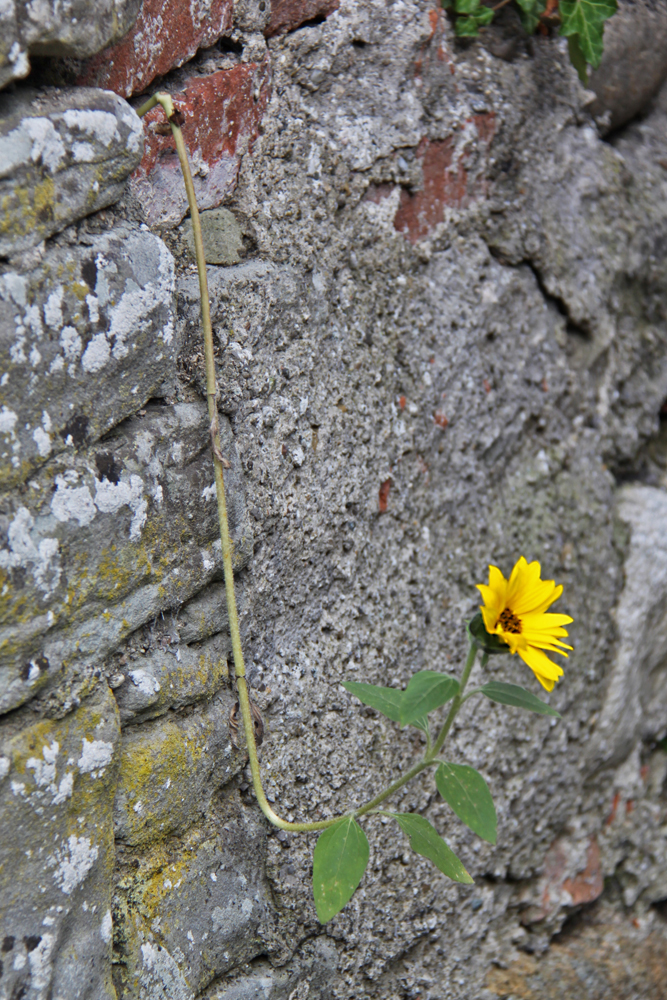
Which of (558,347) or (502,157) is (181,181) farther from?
(558,347)

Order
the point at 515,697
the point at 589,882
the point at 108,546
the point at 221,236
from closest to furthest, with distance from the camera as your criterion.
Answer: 1. the point at 108,546
2. the point at 515,697
3. the point at 221,236
4. the point at 589,882

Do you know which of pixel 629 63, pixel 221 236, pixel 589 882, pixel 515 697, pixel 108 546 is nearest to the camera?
pixel 108 546

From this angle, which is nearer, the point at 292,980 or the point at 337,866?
the point at 337,866

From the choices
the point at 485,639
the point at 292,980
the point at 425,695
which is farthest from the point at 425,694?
the point at 292,980

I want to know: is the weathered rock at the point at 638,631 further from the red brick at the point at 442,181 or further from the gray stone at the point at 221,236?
the gray stone at the point at 221,236

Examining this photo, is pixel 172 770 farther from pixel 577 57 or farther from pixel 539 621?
pixel 577 57

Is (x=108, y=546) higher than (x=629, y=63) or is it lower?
lower

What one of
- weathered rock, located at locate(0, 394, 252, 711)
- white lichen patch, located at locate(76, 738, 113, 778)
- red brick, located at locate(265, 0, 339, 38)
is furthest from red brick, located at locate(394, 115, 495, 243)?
white lichen patch, located at locate(76, 738, 113, 778)

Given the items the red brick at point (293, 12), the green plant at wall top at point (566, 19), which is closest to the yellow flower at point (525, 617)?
the red brick at point (293, 12)
